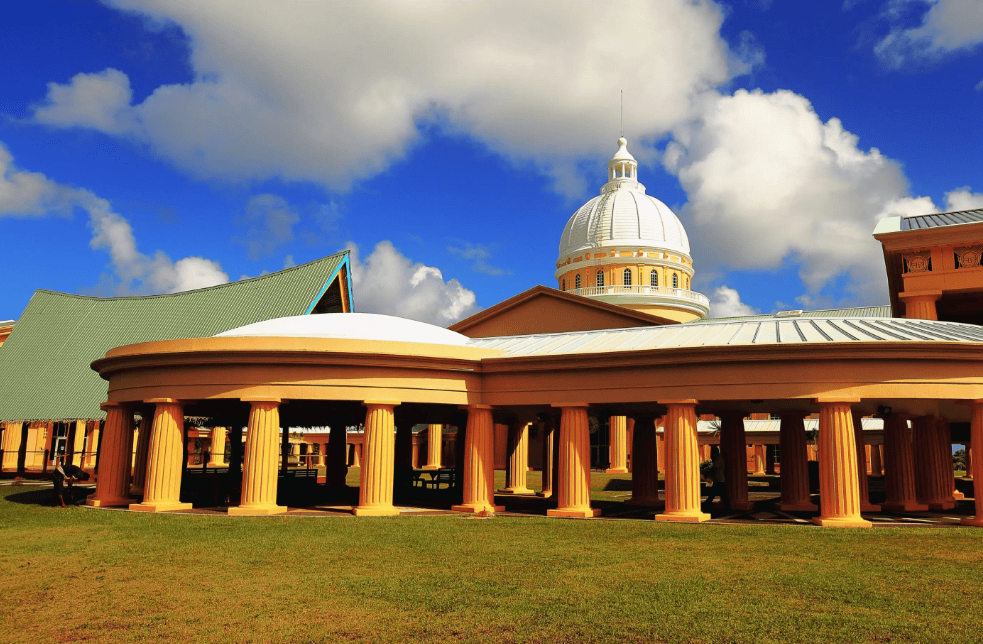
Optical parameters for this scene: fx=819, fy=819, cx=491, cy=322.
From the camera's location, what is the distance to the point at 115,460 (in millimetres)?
25266

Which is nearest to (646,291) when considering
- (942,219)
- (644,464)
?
(942,219)

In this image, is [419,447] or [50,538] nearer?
[50,538]

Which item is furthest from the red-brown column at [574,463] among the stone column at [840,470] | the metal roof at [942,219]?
the metal roof at [942,219]

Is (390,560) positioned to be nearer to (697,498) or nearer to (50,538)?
(50,538)

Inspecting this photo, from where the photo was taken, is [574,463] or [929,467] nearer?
[574,463]

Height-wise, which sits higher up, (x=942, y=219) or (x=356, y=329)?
(x=942, y=219)

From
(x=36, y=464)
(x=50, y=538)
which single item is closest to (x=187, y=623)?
(x=50, y=538)

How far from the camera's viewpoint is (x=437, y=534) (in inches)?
710

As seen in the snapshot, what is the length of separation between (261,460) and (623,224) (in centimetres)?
5376

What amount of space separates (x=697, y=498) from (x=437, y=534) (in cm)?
731

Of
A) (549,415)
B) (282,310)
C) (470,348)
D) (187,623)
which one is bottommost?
(187,623)

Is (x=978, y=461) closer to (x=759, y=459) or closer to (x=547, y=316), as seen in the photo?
(x=547, y=316)

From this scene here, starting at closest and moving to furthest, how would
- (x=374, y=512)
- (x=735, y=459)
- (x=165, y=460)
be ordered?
(x=374, y=512)
(x=165, y=460)
(x=735, y=459)

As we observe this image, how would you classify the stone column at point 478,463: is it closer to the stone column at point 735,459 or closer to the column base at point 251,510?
the column base at point 251,510
